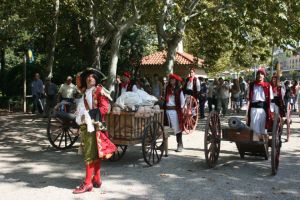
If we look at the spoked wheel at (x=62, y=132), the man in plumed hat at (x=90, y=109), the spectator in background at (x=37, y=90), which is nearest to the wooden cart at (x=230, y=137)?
the man in plumed hat at (x=90, y=109)

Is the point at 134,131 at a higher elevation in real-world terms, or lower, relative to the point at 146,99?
lower

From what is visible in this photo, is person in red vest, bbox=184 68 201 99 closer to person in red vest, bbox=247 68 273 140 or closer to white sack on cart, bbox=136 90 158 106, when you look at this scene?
white sack on cart, bbox=136 90 158 106

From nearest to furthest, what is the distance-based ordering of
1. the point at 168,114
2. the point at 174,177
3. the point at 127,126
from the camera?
1. the point at 174,177
2. the point at 127,126
3. the point at 168,114

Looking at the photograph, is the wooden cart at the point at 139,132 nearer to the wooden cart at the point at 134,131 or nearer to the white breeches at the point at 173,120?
the wooden cart at the point at 134,131

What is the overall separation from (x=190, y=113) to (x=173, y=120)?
12.7 ft

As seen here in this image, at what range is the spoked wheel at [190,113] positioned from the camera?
13898 millimetres

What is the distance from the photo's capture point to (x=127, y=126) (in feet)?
28.0

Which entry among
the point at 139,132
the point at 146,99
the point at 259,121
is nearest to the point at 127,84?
the point at 146,99

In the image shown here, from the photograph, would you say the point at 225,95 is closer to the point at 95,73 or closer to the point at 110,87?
the point at 110,87

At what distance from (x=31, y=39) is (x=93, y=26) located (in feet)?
34.1

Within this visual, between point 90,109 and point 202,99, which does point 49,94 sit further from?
point 90,109

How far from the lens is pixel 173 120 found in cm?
1033

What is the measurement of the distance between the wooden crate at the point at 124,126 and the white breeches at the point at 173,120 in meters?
1.73

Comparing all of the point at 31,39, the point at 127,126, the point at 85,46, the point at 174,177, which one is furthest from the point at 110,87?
the point at 31,39
